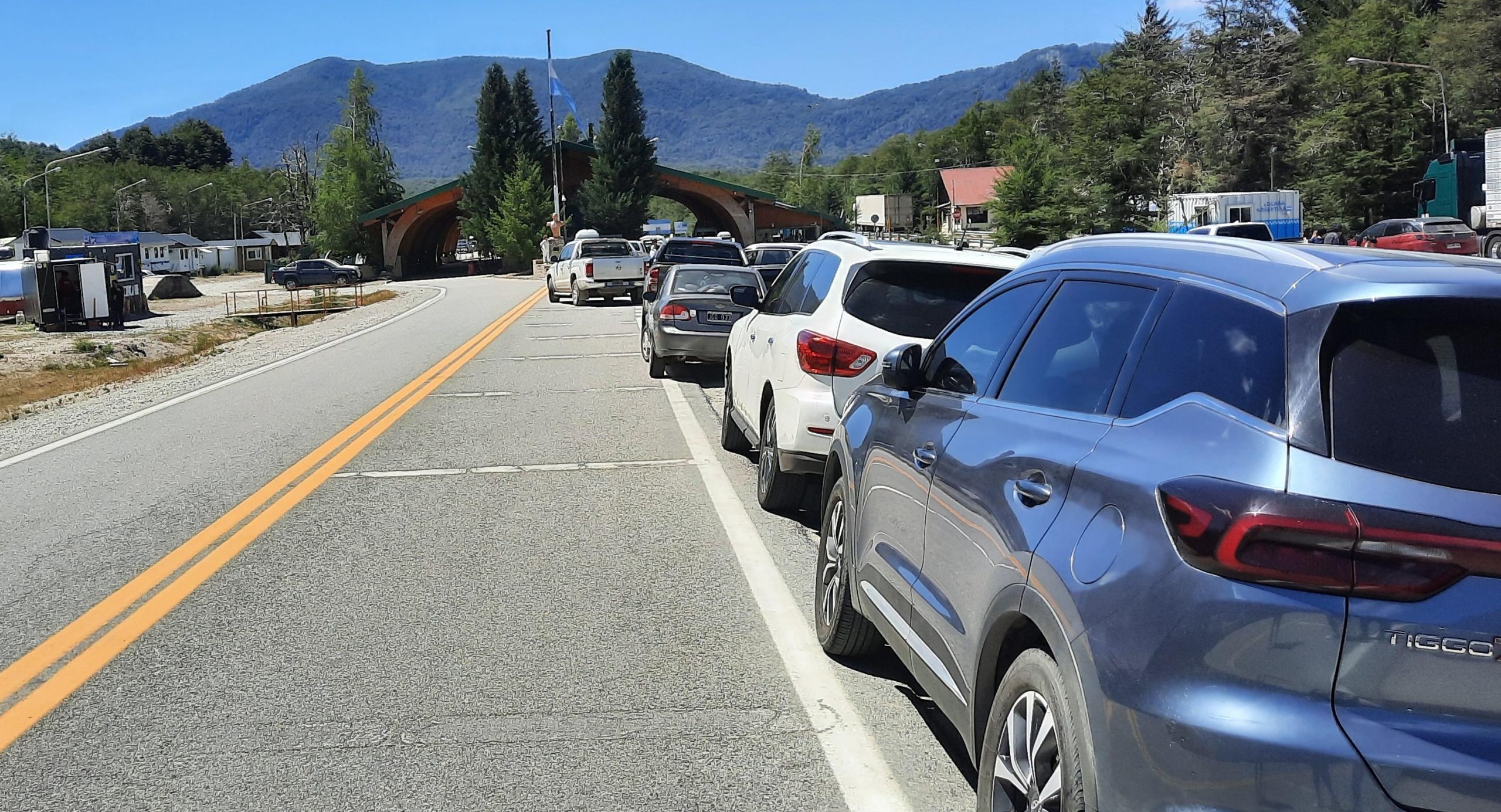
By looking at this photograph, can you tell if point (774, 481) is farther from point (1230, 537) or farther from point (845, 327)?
point (1230, 537)

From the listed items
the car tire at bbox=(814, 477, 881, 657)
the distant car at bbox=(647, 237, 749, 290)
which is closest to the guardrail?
the distant car at bbox=(647, 237, 749, 290)

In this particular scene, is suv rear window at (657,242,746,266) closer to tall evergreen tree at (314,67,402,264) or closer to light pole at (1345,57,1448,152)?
light pole at (1345,57,1448,152)

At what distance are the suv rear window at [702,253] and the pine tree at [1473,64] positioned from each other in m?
48.3

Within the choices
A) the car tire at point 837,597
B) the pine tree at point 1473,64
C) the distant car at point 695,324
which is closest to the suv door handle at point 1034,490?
the car tire at point 837,597

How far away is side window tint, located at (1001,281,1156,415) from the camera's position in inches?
138

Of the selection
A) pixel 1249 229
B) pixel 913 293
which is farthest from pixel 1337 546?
pixel 1249 229

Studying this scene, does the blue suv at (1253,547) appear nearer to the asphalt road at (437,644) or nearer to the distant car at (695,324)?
the asphalt road at (437,644)

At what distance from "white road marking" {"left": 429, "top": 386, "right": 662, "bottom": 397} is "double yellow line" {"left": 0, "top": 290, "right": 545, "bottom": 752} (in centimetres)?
355

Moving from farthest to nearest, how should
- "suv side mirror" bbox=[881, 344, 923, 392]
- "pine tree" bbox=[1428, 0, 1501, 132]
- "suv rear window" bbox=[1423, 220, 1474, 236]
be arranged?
"pine tree" bbox=[1428, 0, 1501, 132] → "suv rear window" bbox=[1423, 220, 1474, 236] → "suv side mirror" bbox=[881, 344, 923, 392]

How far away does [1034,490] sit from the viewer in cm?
343

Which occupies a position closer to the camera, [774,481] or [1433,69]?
[774,481]

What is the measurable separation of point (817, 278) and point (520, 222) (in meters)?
79.4

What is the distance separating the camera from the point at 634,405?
1525cm

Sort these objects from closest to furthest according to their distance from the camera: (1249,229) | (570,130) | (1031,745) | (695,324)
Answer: (1031,745) < (695,324) < (1249,229) < (570,130)
